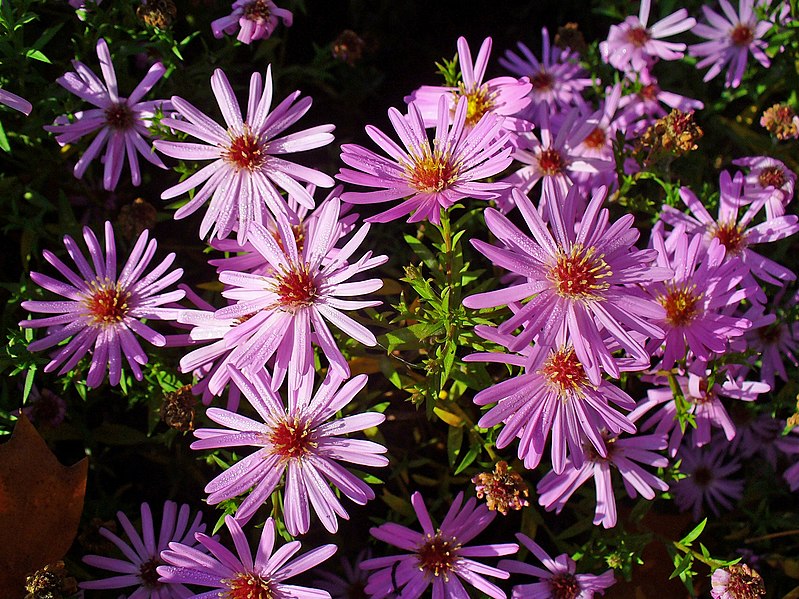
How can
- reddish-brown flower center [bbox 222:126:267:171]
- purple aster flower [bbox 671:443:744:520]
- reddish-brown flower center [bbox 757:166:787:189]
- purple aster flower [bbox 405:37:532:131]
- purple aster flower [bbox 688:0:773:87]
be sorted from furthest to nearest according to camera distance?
purple aster flower [bbox 688:0:773:87]
purple aster flower [bbox 671:443:744:520]
reddish-brown flower center [bbox 757:166:787:189]
purple aster flower [bbox 405:37:532:131]
reddish-brown flower center [bbox 222:126:267:171]

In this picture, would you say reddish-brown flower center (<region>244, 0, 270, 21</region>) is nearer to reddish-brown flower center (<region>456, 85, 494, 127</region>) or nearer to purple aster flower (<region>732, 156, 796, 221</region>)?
reddish-brown flower center (<region>456, 85, 494, 127</region>)

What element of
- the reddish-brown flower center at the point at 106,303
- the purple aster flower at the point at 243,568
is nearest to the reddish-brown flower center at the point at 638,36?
the reddish-brown flower center at the point at 106,303

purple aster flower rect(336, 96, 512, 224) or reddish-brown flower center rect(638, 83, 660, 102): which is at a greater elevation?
reddish-brown flower center rect(638, 83, 660, 102)

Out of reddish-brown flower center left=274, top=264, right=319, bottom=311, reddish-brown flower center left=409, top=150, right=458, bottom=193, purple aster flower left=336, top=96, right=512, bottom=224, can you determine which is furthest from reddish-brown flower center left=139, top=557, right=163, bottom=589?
reddish-brown flower center left=409, top=150, right=458, bottom=193

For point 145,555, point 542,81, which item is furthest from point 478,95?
point 145,555

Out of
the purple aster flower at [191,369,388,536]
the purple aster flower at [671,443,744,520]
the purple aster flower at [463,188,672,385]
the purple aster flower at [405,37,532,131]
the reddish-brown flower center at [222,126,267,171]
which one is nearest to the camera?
the purple aster flower at [463,188,672,385]

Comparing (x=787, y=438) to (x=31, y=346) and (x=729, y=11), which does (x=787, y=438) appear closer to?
(x=729, y=11)

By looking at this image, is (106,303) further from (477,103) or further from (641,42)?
(641,42)
